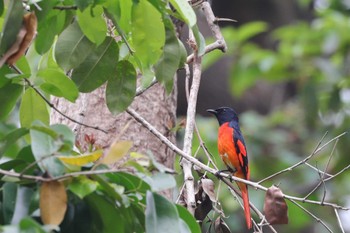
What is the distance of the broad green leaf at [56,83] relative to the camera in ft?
8.56

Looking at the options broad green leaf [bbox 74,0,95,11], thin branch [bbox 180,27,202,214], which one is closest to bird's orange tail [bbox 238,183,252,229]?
thin branch [bbox 180,27,202,214]

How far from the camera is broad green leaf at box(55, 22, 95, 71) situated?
107 inches

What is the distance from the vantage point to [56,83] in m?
2.63

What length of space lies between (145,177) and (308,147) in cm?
688

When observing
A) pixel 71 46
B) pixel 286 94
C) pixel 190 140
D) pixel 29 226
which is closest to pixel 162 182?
pixel 29 226

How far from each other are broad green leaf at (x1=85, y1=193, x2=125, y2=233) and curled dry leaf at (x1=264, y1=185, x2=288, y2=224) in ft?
1.96

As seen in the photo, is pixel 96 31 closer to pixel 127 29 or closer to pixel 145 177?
pixel 127 29

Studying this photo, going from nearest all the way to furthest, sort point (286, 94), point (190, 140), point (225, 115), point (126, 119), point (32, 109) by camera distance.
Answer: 1. point (32, 109)
2. point (190, 140)
3. point (126, 119)
4. point (225, 115)
5. point (286, 94)

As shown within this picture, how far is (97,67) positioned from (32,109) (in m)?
0.26

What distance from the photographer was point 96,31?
104 inches

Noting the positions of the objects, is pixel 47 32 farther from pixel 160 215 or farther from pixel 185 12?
pixel 160 215

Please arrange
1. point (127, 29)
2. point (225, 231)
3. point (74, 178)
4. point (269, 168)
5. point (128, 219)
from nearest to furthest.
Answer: point (74, 178) < point (128, 219) < point (127, 29) < point (225, 231) < point (269, 168)

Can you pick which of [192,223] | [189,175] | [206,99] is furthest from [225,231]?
[206,99]

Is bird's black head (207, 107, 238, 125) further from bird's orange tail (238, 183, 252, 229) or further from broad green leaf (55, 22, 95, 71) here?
broad green leaf (55, 22, 95, 71)
